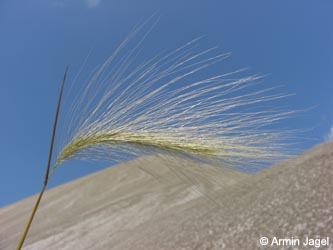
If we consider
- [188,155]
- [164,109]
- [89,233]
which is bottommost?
[89,233]

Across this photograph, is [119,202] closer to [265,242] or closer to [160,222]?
[160,222]

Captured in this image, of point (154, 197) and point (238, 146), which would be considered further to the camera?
point (154, 197)

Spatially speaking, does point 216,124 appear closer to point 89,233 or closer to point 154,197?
point 89,233

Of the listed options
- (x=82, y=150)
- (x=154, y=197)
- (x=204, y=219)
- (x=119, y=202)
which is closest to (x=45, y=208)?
(x=119, y=202)

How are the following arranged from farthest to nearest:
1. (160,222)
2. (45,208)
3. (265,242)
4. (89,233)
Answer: (45,208) < (89,233) < (160,222) < (265,242)

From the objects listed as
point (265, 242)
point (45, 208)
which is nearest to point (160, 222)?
point (265, 242)

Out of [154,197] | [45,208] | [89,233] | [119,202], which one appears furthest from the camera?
[45,208]

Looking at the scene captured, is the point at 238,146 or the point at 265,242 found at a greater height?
the point at 238,146
